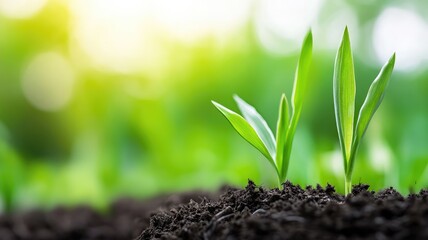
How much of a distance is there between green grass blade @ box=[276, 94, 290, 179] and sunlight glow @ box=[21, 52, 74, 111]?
752 centimetres

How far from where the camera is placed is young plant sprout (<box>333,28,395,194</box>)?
1.06 m

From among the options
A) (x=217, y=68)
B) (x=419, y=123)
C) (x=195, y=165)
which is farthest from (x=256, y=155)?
(x=217, y=68)

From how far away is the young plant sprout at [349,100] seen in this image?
41.7 inches

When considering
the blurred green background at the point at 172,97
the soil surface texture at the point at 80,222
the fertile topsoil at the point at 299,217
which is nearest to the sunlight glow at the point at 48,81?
the blurred green background at the point at 172,97

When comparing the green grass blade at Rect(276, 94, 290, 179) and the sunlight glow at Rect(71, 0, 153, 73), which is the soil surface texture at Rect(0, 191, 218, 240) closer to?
the green grass blade at Rect(276, 94, 290, 179)

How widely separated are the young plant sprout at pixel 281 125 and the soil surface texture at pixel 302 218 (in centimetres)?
12

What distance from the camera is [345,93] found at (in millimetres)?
1110

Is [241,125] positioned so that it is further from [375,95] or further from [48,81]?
[48,81]

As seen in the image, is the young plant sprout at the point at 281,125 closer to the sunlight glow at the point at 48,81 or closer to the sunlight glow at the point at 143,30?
the sunlight glow at the point at 143,30

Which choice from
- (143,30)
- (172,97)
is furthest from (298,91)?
(143,30)

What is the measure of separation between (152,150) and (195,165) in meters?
0.67

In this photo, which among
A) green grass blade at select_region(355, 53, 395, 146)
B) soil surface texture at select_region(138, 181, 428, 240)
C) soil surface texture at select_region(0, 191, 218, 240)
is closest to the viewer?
soil surface texture at select_region(138, 181, 428, 240)

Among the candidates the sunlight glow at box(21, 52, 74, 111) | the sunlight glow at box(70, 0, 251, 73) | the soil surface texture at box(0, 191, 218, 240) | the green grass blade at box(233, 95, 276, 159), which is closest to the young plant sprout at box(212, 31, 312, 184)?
the green grass blade at box(233, 95, 276, 159)

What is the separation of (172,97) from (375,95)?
161 inches
